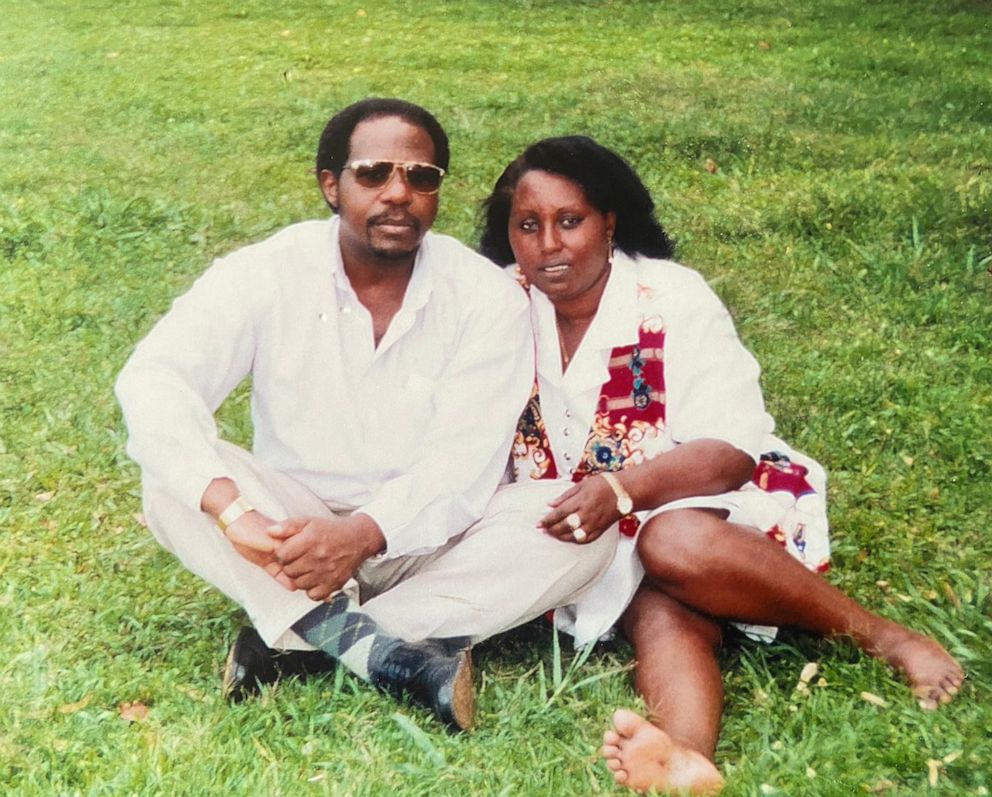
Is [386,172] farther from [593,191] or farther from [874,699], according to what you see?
[874,699]

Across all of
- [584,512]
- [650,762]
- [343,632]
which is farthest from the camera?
[343,632]

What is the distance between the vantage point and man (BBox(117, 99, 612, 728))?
3072mm

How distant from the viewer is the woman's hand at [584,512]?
122 inches

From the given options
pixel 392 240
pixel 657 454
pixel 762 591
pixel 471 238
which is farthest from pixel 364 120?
pixel 471 238

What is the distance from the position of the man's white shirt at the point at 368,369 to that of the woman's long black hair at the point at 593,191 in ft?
0.66

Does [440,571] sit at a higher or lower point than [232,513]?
lower

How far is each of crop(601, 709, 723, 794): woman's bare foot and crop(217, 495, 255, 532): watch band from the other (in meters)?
0.98

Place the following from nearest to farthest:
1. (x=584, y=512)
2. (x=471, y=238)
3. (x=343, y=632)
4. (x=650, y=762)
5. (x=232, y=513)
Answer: (x=650, y=762)
(x=232, y=513)
(x=584, y=512)
(x=343, y=632)
(x=471, y=238)

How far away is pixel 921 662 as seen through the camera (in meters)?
3.12

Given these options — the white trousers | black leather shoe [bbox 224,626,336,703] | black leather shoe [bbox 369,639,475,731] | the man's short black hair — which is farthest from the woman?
black leather shoe [bbox 224,626,336,703]

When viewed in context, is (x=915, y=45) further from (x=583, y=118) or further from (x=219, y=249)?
(x=219, y=249)

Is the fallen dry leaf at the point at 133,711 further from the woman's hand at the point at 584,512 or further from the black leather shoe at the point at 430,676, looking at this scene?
the woman's hand at the point at 584,512

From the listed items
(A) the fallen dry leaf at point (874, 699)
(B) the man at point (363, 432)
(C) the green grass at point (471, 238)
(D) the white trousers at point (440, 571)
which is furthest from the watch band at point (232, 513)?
(A) the fallen dry leaf at point (874, 699)

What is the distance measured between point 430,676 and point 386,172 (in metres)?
1.26
